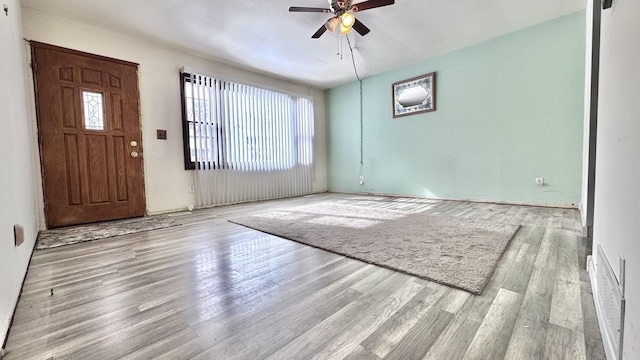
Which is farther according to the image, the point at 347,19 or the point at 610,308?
A: the point at 347,19

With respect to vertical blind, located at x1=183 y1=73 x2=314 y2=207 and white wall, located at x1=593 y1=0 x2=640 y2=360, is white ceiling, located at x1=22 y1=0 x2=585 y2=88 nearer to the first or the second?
vertical blind, located at x1=183 y1=73 x2=314 y2=207

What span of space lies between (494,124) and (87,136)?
5.46m

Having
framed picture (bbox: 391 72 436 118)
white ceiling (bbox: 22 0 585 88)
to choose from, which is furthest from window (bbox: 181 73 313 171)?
framed picture (bbox: 391 72 436 118)

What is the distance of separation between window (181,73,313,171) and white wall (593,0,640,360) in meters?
4.31

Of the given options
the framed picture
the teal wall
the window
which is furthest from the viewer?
the framed picture

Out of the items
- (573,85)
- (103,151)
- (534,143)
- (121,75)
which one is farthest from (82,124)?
(573,85)

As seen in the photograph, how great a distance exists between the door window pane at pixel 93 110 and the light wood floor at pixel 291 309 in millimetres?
1979

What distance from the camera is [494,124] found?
3.87 metres

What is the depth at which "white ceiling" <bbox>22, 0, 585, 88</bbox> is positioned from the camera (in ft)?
9.45

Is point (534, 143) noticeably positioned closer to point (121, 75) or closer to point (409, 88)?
point (409, 88)

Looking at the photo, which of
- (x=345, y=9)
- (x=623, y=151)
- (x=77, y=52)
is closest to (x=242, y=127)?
(x=77, y=52)

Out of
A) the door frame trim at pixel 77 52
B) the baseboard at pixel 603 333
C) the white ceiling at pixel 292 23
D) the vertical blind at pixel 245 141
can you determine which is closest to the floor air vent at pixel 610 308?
the baseboard at pixel 603 333

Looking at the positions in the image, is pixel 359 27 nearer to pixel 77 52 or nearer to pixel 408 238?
pixel 408 238

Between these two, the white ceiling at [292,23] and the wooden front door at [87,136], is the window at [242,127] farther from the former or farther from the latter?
the wooden front door at [87,136]
